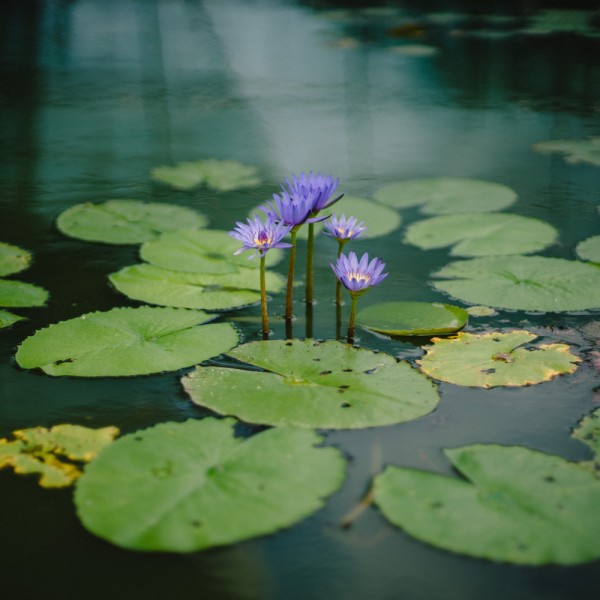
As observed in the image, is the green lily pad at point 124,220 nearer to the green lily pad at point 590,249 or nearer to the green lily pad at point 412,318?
the green lily pad at point 412,318

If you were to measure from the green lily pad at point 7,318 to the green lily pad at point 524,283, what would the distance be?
103 centimetres

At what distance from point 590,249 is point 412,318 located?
2.22 feet

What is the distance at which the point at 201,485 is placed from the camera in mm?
1183

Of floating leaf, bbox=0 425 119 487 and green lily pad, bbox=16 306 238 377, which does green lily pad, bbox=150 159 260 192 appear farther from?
floating leaf, bbox=0 425 119 487

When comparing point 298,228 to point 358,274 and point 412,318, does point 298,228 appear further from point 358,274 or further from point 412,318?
point 412,318

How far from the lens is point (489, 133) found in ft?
11.3

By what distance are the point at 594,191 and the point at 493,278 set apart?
931mm

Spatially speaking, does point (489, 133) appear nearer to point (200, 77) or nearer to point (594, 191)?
point (594, 191)

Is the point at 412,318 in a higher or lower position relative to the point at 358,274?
lower

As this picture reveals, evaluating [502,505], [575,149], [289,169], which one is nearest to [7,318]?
[502,505]

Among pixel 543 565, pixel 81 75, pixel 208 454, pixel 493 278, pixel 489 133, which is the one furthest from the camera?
pixel 81 75

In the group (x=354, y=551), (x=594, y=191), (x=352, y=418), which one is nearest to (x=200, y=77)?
(x=594, y=191)

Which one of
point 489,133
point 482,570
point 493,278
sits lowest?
point 482,570

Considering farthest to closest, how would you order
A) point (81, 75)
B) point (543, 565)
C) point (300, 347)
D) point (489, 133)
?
1. point (81, 75)
2. point (489, 133)
3. point (300, 347)
4. point (543, 565)
